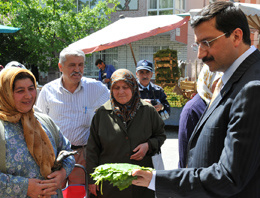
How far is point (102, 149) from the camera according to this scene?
10.7 feet

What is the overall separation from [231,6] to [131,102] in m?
1.81

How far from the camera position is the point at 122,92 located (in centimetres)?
329

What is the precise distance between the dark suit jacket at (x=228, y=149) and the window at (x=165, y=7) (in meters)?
22.0

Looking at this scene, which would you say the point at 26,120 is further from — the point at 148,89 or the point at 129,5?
the point at 129,5

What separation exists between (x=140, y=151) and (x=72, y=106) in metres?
1.11

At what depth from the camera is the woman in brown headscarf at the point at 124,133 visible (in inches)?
124

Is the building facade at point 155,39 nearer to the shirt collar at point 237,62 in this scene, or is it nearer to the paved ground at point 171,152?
the paved ground at point 171,152

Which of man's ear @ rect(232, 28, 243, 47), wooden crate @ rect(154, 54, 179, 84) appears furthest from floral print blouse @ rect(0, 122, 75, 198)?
wooden crate @ rect(154, 54, 179, 84)

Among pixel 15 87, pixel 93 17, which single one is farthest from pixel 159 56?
pixel 15 87

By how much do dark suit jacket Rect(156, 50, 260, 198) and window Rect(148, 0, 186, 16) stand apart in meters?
22.0

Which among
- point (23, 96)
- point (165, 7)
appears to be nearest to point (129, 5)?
point (165, 7)

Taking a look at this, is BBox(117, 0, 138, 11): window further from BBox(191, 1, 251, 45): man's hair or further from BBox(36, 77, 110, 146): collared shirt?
BBox(191, 1, 251, 45): man's hair

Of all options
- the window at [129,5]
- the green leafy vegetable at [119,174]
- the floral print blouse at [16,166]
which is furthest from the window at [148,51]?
the green leafy vegetable at [119,174]

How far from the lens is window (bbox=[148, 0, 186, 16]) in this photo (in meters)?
22.7
